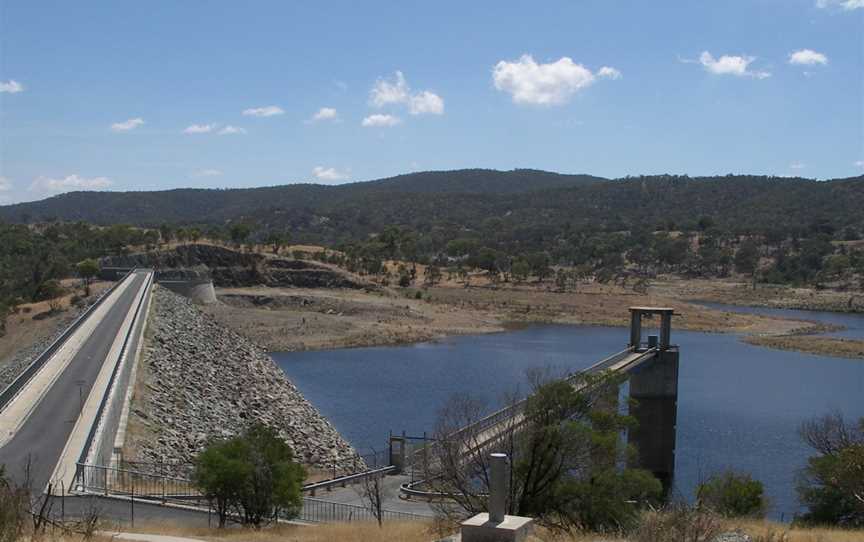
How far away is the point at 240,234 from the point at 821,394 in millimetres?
80162

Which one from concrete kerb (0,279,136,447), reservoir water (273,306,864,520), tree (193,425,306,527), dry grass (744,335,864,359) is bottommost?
reservoir water (273,306,864,520)

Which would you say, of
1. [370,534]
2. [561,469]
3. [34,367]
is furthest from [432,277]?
[370,534]

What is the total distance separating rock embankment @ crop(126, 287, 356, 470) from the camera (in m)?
30.4

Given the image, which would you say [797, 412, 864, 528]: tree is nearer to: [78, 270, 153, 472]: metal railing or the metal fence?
the metal fence

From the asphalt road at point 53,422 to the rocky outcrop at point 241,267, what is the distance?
5875 centimetres

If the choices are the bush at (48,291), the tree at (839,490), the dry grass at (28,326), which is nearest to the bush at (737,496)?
the tree at (839,490)

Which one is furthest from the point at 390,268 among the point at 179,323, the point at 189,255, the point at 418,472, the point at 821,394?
the point at 418,472

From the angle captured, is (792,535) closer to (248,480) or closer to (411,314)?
(248,480)

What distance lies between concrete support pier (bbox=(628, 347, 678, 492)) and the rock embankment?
41.5 feet

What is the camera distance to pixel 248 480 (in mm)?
17828

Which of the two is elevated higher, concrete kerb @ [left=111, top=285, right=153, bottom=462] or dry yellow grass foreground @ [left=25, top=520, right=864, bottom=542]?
dry yellow grass foreground @ [left=25, top=520, right=864, bottom=542]

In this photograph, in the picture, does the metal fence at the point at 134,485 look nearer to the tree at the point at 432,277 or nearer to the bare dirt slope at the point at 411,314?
the bare dirt slope at the point at 411,314

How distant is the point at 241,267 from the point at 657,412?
239ft

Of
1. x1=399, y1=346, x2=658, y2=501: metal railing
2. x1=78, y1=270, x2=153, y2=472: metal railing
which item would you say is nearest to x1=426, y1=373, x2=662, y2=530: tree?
x1=399, y1=346, x2=658, y2=501: metal railing
